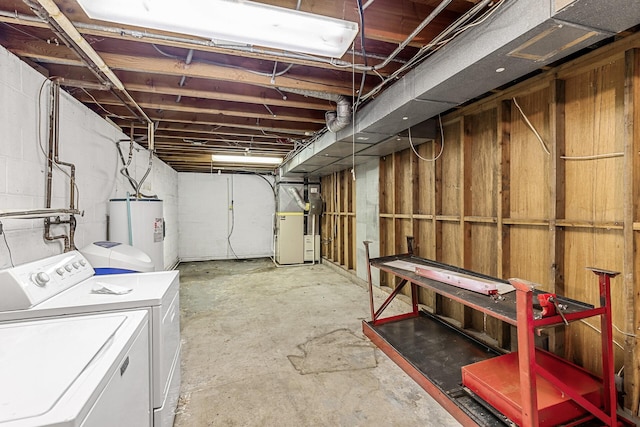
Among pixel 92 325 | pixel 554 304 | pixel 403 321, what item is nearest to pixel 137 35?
pixel 92 325

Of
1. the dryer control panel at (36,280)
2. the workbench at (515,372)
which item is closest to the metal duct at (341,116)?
the workbench at (515,372)

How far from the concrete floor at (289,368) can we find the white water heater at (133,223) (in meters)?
1.03

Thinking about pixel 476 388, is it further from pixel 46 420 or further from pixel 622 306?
pixel 46 420

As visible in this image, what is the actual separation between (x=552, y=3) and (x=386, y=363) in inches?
97.1

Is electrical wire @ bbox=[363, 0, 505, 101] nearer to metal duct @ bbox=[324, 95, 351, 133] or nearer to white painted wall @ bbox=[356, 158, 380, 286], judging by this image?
metal duct @ bbox=[324, 95, 351, 133]

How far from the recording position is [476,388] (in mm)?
1804

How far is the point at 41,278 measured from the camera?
4.83ft

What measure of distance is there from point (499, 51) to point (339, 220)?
4644mm

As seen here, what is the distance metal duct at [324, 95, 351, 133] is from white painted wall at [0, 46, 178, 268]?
7.28 ft

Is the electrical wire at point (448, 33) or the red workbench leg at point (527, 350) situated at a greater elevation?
the electrical wire at point (448, 33)

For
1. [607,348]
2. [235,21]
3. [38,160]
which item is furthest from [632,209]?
[38,160]

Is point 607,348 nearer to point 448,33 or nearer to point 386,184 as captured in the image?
point 448,33

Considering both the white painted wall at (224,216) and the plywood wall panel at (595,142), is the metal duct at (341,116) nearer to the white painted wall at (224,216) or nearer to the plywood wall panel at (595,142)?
the plywood wall panel at (595,142)

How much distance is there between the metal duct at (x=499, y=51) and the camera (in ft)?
4.07
